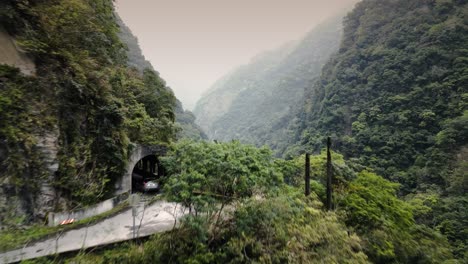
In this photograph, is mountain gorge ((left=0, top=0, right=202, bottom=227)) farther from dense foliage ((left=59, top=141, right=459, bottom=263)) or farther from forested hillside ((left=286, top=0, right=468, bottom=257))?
forested hillside ((left=286, top=0, right=468, bottom=257))

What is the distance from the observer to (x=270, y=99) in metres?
110

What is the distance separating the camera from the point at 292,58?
482ft

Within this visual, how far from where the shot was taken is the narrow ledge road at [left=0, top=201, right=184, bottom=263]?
6160 millimetres

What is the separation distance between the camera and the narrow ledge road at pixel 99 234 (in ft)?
20.2

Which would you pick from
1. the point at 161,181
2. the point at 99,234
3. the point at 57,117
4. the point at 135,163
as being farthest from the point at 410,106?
the point at 57,117

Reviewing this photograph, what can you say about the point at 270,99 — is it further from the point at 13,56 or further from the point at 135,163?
the point at 13,56

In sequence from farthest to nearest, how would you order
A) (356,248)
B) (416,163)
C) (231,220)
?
(416,163)
(356,248)
(231,220)

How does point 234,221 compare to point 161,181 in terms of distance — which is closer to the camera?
point 234,221

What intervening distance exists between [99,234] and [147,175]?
1280 centimetres

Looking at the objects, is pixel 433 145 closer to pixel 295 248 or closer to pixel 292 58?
pixel 295 248

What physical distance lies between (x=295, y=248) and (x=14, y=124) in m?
9.74

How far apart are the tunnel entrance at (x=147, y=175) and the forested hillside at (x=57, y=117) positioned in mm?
3228

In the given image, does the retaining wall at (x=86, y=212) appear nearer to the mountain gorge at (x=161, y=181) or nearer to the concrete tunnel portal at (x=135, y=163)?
the mountain gorge at (x=161, y=181)

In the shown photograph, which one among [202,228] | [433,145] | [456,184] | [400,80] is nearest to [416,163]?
[433,145]
